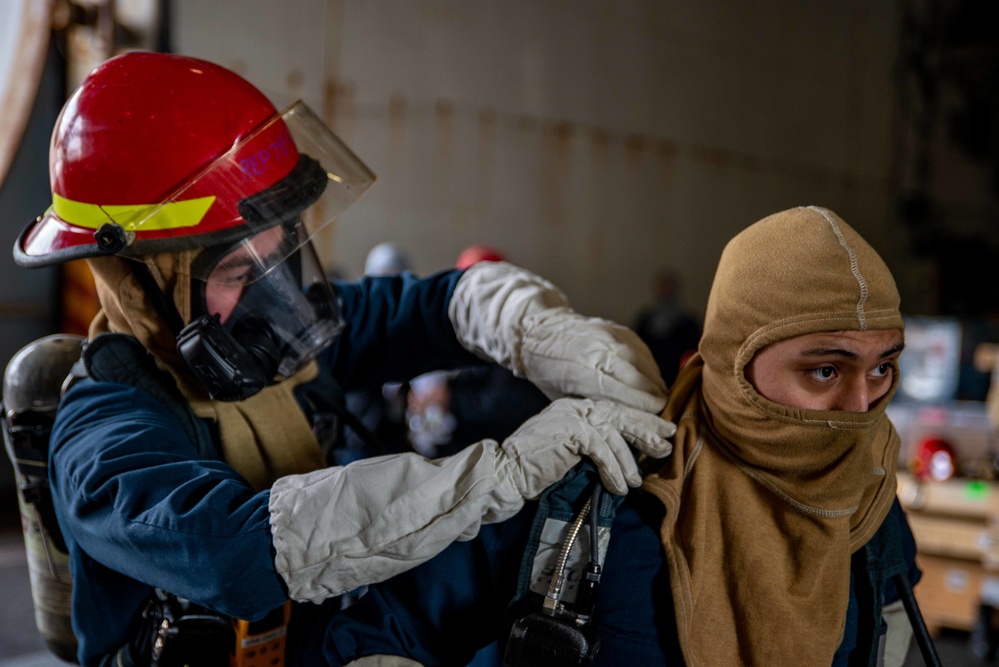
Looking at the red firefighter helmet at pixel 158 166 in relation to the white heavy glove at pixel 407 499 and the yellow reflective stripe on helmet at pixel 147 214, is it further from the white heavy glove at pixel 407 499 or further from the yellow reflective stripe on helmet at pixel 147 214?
the white heavy glove at pixel 407 499

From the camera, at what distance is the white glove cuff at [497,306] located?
1.87 metres

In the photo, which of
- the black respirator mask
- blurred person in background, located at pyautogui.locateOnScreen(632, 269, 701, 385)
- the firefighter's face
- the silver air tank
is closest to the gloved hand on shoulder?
the black respirator mask

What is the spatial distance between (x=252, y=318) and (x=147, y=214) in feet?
1.01

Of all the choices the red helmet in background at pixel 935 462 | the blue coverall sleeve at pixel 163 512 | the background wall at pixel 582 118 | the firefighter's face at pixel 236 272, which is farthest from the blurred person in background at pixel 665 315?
the blue coverall sleeve at pixel 163 512

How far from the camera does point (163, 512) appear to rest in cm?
136

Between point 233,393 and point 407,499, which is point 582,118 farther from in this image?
point 407,499

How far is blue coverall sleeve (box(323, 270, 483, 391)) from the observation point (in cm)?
220

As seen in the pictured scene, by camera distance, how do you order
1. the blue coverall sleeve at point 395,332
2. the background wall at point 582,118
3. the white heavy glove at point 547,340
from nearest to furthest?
the white heavy glove at point 547,340
the blue coverall sleeve at point 395,332
the background wall at point 582,118

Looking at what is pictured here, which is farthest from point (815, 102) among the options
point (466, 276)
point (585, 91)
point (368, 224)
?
point (466, 276)

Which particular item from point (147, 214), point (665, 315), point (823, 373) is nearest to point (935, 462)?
point (823, 373)

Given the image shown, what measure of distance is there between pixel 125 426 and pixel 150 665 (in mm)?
537

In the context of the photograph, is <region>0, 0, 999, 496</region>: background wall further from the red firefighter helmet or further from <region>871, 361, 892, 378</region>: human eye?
<region>871, 361, 892, 378</region>: human eye

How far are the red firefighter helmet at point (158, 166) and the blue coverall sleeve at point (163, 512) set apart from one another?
0.38 m

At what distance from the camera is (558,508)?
4.72 feet
